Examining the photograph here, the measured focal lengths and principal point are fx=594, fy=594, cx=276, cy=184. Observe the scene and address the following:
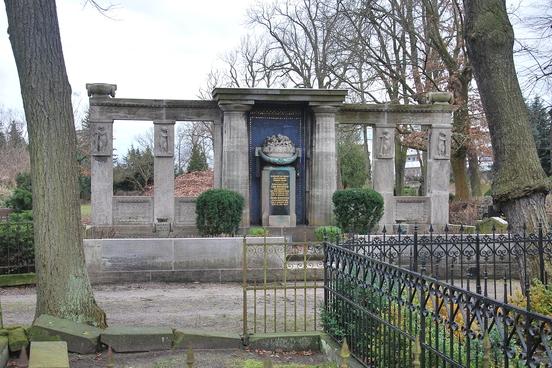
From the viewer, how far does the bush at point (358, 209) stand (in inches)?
636

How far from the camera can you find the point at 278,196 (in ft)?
56.7

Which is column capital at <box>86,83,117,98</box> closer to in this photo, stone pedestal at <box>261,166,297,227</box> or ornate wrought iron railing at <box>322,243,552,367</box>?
stone pedestal at <box>261,166,297,227</box>

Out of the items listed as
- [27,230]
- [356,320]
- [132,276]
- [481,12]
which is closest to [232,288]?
[132,276]

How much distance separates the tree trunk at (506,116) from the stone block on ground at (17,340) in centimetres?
671

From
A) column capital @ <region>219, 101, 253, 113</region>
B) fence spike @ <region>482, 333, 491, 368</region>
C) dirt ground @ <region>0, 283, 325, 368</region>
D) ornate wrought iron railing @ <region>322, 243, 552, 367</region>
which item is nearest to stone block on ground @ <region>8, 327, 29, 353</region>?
dirt ground @ <region>0, 283, 325, 368</region>

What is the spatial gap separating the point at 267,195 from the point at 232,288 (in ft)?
20.3

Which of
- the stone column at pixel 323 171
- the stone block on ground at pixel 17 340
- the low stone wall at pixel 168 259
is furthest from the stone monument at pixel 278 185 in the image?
the stone block on ground at pixel 17 340

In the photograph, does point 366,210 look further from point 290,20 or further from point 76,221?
point 290,20

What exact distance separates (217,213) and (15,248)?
5.17 metres

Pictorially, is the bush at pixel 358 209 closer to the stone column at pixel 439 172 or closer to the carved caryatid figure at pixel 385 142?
the carved caryatid figure at pixel 385 142

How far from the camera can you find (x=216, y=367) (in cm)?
648

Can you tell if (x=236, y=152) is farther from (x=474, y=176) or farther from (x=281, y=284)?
(x=474, y=176)

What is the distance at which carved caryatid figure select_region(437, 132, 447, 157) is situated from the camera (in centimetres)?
1867

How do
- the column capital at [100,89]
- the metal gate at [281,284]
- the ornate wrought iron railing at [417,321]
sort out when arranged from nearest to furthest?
the ornate wrought iron railing at [417,321] < the metal gate at [281,284] < the column capital at [100,89]
